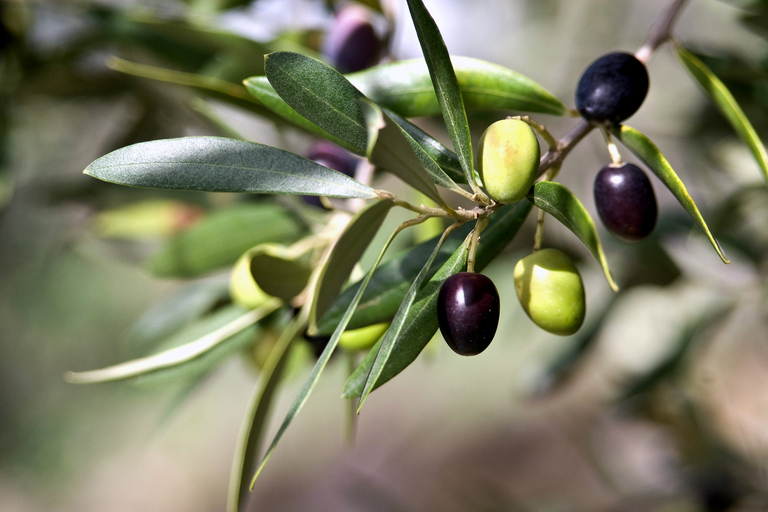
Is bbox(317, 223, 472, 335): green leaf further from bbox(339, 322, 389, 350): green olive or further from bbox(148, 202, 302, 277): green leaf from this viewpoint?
bbox(148, 202, 302, 277): green leaf

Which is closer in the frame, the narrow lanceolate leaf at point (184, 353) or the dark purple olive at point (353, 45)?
the narrow lanceolate leaf at point (184, 353)

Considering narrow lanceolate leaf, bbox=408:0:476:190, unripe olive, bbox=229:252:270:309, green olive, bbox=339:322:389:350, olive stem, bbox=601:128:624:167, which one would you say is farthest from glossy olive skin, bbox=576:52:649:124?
unripe olive, bbox=229:252:270:309

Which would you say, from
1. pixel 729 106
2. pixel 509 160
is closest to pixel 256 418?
pixel 509 160

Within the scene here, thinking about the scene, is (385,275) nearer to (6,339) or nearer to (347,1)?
(347,1)

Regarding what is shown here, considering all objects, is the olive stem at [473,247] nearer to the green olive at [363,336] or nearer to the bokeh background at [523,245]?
the green olive at [363,336]

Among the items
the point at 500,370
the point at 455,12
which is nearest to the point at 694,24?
the point at 455,12

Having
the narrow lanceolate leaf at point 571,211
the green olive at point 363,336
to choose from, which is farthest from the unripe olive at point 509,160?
the green olive at point 363,336
